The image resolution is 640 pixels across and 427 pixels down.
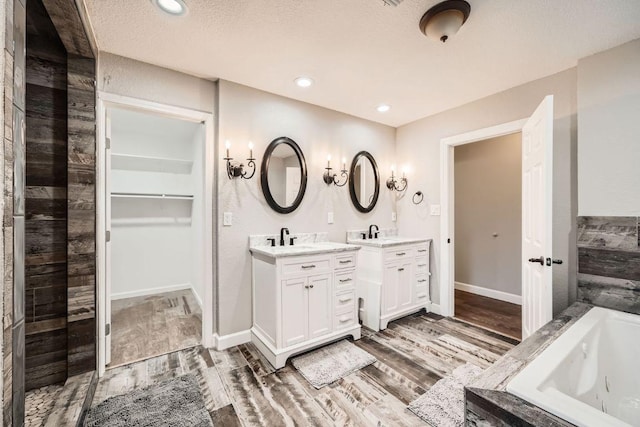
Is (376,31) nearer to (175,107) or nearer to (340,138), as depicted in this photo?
Answer: (340,138)

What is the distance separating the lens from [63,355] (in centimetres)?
191

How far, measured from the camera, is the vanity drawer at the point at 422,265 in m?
3.27

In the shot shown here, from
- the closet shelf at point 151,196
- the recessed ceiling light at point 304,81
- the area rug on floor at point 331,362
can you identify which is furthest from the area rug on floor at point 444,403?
the closet shelf at point 151,196

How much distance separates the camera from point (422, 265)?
332 centimetres

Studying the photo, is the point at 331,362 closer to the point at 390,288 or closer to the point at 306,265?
the point at 306,265

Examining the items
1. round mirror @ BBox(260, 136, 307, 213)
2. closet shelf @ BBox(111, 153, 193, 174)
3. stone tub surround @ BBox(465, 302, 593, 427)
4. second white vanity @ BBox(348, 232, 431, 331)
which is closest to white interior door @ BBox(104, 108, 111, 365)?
round mirror @ BBox(260, 136, 307, 213)

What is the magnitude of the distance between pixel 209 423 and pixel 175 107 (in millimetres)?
2322

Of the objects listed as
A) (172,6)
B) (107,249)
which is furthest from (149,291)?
(172,6)

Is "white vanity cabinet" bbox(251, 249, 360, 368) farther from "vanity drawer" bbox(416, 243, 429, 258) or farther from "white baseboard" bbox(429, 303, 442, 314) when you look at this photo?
"white baseboard" bbox(429, 303, 442, 314)

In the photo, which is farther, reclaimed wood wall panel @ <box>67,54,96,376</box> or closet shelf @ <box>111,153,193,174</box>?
closet shelf @ <box>111,153,193,174</box>

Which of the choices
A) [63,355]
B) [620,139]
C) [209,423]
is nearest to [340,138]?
[620,139]

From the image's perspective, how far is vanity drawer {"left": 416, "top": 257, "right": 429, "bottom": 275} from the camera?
3.27m

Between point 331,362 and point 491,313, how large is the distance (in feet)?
7.36

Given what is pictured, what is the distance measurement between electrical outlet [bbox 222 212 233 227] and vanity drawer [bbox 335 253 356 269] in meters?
1.02
